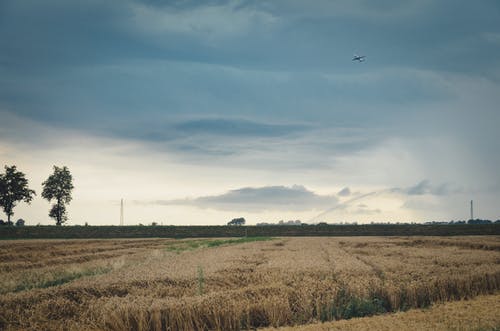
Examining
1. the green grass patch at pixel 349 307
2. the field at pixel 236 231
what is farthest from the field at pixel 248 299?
the field at pixel 236 231

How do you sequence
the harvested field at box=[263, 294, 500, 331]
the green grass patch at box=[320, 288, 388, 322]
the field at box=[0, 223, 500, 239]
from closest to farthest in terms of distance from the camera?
the harvested field at box=[263, 294, 500, 331] < the green grass patch at box=[320, 288, 388, 322] < the field at box=[0, 223, 500, 239]

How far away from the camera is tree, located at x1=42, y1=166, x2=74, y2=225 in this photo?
9644 centimetres

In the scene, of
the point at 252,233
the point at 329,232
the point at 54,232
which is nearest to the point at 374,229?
the point at 329,232

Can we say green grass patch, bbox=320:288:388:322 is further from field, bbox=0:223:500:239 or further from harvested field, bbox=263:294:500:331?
field, bbox=0:223:500:239

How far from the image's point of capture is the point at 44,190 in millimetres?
96625

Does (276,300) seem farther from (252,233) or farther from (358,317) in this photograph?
(252,233)

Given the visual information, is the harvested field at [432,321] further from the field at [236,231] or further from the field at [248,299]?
the field at [236,231]

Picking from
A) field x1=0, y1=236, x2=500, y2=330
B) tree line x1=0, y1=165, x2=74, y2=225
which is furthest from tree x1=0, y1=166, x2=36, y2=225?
field x1=0, y1=236, x2=500, y2=330

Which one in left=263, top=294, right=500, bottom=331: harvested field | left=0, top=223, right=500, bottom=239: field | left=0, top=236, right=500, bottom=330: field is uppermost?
left=0, top=236, right=500, bottom=330: field

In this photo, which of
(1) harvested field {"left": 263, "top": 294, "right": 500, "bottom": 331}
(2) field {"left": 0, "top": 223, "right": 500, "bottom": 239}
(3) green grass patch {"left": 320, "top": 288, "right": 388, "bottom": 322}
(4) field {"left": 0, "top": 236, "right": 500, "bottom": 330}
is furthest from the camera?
(2) field {"left": 0, "top": 223, "right": 500, "bottom": 239}

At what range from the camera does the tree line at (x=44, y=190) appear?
93.6 m

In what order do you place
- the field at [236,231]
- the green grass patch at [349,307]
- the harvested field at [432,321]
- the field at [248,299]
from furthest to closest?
the field at [236,231], the green grass patch at [349,307], the field at [248,299], the harvested field at [432,321]

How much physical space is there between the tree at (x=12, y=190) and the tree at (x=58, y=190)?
4004 mm

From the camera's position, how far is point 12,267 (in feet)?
90.7
